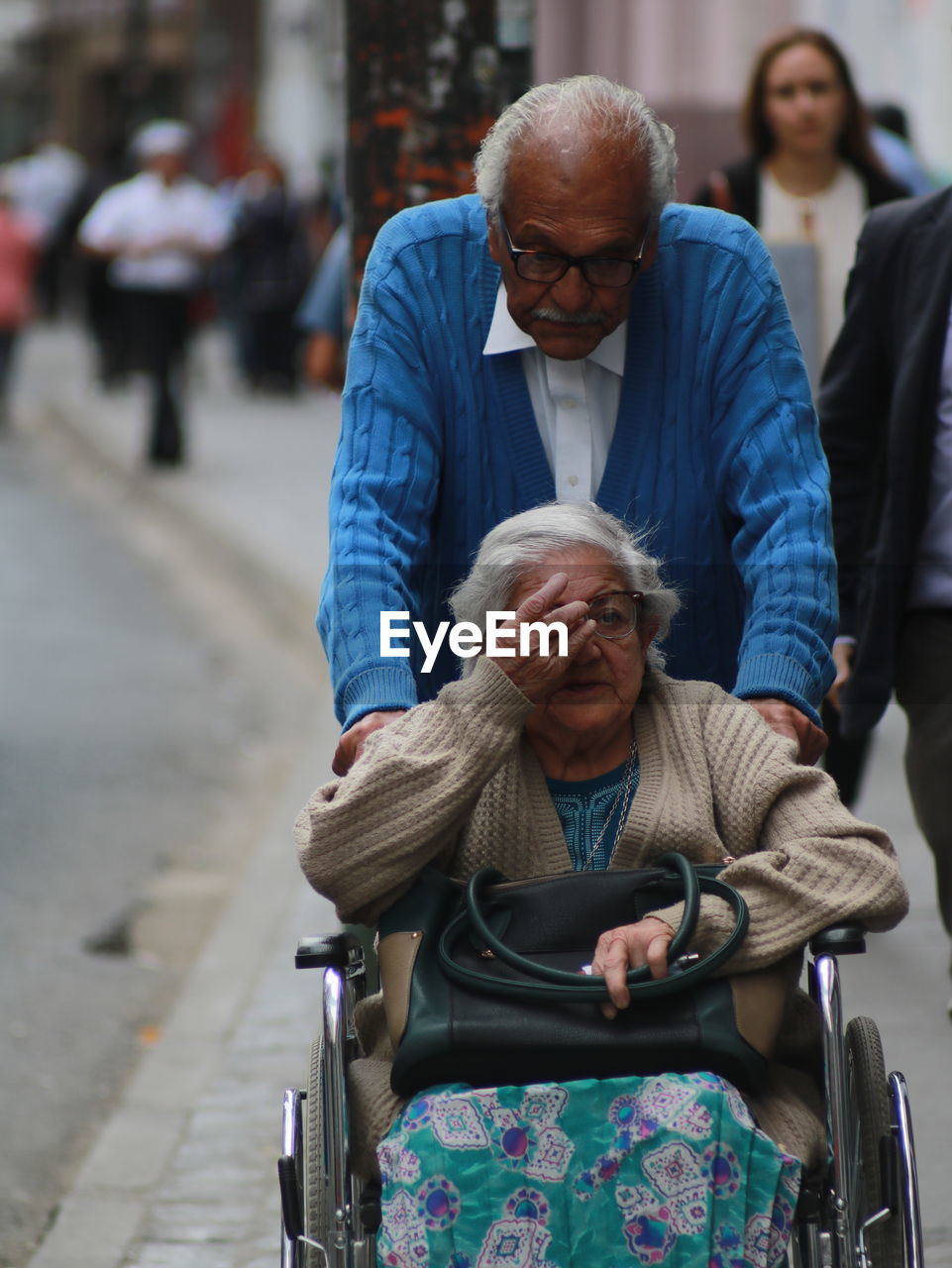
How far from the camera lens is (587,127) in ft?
9.23

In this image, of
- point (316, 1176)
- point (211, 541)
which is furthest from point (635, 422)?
point (211, 541)

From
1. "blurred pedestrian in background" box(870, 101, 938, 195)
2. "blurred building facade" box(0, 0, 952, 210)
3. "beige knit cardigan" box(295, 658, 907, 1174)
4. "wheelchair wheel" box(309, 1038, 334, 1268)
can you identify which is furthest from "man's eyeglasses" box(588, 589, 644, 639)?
"blurred pedestrian in background" box(870, 101, 938, 195)

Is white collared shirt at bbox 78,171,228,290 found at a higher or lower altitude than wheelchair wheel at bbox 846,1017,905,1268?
lower

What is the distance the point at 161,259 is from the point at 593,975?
12339 millimetres

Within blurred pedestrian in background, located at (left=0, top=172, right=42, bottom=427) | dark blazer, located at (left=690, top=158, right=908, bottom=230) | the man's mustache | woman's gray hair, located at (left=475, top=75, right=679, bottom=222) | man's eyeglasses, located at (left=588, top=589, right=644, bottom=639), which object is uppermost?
woman's gray hair, located at (left=475, top=75, right=679, bottom=222)

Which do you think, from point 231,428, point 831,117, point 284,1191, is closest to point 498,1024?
point 284,1191

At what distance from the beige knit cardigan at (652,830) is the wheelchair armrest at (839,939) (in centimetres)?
2

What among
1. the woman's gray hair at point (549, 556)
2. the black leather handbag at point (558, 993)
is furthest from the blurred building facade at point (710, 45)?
the black leather handbag at point (558, 993)

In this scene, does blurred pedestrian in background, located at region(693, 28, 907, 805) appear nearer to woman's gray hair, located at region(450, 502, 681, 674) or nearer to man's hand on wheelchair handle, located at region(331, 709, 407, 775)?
woman's gray hair, located at region(450, 502, 681, 674)

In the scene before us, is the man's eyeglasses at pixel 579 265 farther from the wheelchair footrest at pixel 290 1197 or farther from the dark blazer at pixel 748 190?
the dark blazer at pixel 748 190

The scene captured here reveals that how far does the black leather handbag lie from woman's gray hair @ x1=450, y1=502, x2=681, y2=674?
14.9 inches

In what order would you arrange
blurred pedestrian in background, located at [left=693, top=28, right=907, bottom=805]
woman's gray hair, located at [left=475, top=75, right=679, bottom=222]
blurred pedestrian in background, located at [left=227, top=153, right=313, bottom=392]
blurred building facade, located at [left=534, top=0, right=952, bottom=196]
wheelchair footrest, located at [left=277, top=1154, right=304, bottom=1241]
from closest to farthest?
wheelchair footrest, located at [left=277, top=1154, right=304, bottom=1241] → woman's gray hair, located at [left=475, top=75, right=679, bottom=222] → blurred pedestrian in background, located at [left=693, top=28, right=907, bottom=805] → blurred building facade, located at [left=534, top=0, right=952, bottom=196] → blurred pedestrian in background, located at [left=227, top=153, right=313, bottom=392]

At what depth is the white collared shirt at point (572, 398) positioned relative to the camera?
305 cm

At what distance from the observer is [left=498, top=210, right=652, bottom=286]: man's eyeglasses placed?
2.85 meters
